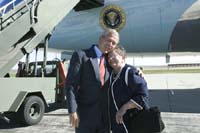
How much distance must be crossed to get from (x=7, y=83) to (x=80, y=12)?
563cm

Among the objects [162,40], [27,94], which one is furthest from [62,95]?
[162,40]

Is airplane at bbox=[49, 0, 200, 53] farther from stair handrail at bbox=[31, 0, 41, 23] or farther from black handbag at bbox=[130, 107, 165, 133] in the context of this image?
black handbag at bbox=[130, 107, 165, 133]

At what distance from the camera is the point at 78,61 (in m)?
4.03

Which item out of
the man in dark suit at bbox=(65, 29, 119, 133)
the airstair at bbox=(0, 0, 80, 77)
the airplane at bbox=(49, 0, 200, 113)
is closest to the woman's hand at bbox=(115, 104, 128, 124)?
the man in dark suit at bbox=(65, 29, 119, 133)

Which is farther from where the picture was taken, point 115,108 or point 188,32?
point 188,32

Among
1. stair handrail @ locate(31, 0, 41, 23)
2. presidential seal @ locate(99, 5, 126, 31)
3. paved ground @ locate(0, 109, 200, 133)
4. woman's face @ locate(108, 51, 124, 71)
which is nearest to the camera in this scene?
woman's face @ locate(108, 51, 124, 71)

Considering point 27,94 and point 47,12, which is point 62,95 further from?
point 47,12

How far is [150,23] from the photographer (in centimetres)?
1198

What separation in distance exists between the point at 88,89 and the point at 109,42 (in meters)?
0.56

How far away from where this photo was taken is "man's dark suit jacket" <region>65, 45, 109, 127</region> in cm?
402

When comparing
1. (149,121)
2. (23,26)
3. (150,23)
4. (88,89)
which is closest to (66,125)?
(23,26)

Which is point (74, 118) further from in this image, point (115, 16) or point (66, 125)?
point (115, 16)

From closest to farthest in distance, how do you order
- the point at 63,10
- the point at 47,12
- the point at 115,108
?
the point at 115,108
the point at 47,12
the point at 63,10

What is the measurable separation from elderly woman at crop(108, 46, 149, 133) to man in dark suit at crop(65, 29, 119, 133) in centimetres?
14
